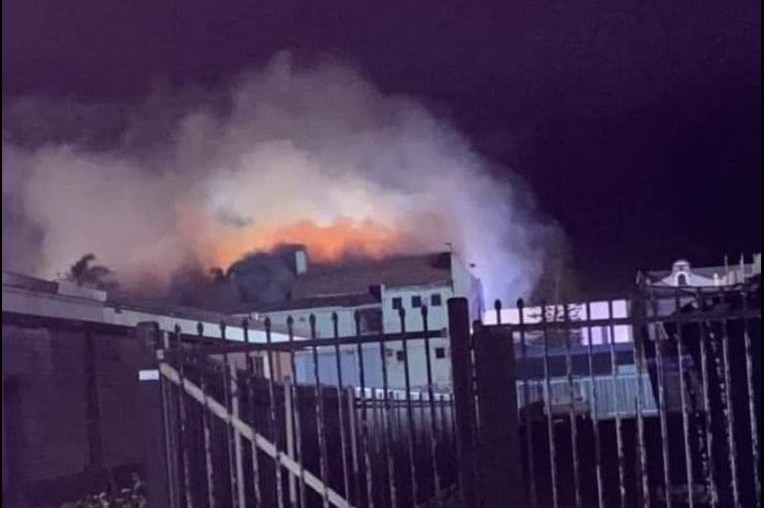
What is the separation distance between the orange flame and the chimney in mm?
26

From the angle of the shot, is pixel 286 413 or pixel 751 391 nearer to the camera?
pixel 751 391

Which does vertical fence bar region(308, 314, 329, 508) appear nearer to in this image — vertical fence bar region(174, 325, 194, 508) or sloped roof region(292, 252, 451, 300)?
sloped roof region(292, 252, 451, 300)

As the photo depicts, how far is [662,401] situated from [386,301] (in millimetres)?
1163

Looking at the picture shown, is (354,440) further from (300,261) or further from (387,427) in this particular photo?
(300,261)

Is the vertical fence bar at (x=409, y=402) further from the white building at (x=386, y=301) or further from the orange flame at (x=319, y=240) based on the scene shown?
the orange flame at (x=319, y=240)

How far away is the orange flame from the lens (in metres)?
5.56

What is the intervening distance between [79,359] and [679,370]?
7.68 ft

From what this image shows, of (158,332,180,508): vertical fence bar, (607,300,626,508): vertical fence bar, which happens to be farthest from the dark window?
(607,300,626,508): vertical fence bar

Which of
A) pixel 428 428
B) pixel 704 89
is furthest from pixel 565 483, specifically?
pixel 704 89

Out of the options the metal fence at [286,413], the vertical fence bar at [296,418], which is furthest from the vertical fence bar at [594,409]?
the vertical fence bar at [296,418]

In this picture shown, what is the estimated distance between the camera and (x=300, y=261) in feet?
18.3

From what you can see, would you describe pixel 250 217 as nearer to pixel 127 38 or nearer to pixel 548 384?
A: pixel 127 38

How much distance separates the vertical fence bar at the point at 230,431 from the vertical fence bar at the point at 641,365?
154cm

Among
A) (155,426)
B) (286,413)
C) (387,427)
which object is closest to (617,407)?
(387,427)
